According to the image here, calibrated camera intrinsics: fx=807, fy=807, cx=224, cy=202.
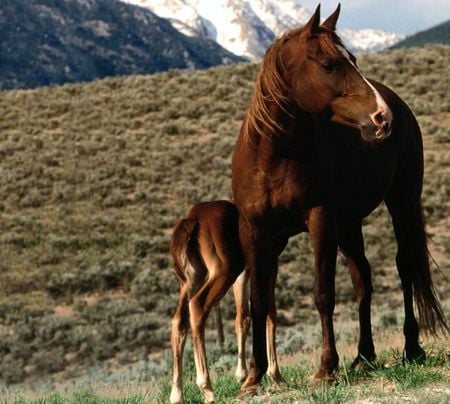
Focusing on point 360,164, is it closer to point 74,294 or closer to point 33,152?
point 74,294

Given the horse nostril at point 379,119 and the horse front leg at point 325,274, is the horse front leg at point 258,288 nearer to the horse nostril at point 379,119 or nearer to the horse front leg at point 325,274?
the horse front leg at point 325,274

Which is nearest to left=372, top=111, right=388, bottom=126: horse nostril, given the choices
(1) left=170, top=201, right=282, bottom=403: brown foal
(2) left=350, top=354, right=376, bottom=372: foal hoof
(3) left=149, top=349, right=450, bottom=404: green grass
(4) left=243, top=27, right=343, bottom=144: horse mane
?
(4) left=243, top=27, right=343, bottom=144: horse mane

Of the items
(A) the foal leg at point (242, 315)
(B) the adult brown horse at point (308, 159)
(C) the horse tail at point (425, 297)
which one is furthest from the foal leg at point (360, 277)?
(A) the foal leg at point (242, 315)

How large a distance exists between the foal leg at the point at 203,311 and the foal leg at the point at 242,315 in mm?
799

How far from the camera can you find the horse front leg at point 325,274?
571cm

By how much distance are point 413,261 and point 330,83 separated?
102 inches

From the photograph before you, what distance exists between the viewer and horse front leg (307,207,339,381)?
5.71m

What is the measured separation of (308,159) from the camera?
5.74 m

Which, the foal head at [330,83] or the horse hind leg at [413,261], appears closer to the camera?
the foal head at [330,83]

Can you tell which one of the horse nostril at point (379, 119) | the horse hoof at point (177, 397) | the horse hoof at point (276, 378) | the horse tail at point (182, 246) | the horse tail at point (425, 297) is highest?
the horse nostril at point (379, 119)

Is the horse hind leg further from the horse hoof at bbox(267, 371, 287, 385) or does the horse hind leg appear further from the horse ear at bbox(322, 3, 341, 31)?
the horse ear at bbox(322, 3, 341, 31)

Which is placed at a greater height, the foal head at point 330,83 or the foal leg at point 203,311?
the foal head at point 330,83

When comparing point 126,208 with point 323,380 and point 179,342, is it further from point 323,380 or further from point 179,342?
point 323,380

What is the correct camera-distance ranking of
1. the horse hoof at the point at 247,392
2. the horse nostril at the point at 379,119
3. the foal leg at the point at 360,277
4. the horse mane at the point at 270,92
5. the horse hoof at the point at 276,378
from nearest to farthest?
the horse nostril at the point at 379,119
the horse mane at the point at 270,92
the horse hoof at the point at 247,392
the horse hoof at the point at 276,378
the foal leg at the point at 360,277
